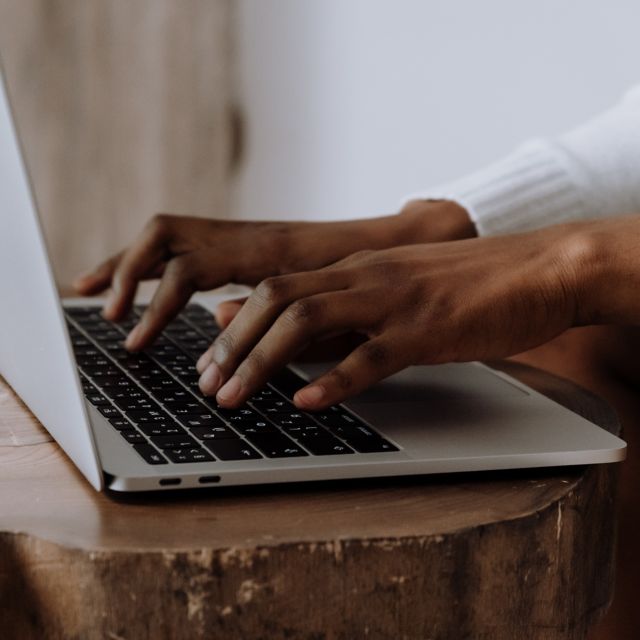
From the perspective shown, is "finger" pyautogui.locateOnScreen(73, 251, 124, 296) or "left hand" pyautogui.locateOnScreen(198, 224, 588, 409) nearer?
"left hand" pyautogui.locateOnScreen(198, 224, 588, 409)

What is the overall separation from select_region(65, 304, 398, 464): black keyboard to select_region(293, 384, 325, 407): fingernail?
0.01 metres

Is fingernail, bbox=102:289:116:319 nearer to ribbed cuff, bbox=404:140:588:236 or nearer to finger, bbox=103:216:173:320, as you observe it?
finger, bbox=103:216:173:320

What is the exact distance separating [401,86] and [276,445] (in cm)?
131

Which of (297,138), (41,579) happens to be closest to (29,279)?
(41,579)

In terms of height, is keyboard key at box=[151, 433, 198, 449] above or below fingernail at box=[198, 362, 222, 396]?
above

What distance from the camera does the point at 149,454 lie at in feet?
1.68

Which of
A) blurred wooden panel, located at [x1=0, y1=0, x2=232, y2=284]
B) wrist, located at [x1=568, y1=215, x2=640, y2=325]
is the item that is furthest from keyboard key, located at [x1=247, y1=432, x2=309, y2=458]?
blurred wooden panel, located at [x1=0, y1=0, x2=232, y2=284]

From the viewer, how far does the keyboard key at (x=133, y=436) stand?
1.74 feet

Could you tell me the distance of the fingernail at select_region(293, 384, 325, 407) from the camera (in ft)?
1.87

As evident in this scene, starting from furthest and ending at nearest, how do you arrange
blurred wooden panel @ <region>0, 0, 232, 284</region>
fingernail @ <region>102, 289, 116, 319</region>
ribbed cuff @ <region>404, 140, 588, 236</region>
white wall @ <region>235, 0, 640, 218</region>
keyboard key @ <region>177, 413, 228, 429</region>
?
blurred wooden panel @ <region>0, 0, 232, 284</region> → white wall @ <region>235, 0, 640, 218</region> → ribbed cuff @ <region>404, 140, 588, 236</region> → fingernail @ <region>102, 289, 116, 319</region> → keyboard key @ <region>177, 413, 228, 429</region>

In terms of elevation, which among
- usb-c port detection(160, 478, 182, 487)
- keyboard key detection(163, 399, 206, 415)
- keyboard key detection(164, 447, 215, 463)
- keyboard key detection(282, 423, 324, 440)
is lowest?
keyboard key detection(163, 399, 206, 415)

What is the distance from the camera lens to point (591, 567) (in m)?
0.56

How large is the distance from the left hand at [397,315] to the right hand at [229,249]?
0.53 ft

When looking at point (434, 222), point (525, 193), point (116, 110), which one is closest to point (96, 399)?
point (434, 222)
